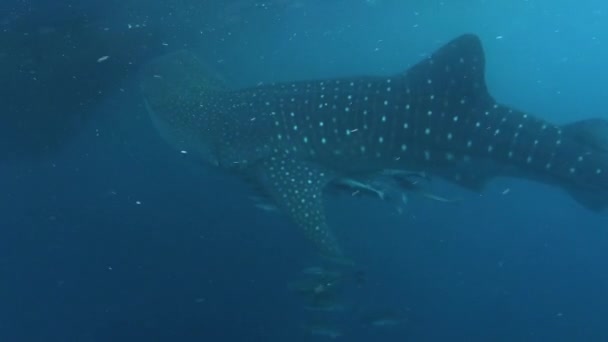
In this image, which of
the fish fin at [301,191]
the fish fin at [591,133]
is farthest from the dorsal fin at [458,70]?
the fish fin at [301,191]

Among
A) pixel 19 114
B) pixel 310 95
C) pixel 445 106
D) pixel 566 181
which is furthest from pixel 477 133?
pixel 19 114

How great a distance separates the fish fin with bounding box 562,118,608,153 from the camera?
19.1 feet

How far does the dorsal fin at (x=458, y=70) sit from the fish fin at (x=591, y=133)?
981mm

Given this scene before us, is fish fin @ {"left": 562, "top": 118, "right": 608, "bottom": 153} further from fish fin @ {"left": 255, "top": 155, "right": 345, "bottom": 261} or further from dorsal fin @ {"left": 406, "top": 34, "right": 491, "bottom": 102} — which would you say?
fish fin @ {"left": 255, "top": 155, "right": 345, "bottom": 261}

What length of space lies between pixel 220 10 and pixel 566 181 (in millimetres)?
12600

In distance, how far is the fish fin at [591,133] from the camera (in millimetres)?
5812

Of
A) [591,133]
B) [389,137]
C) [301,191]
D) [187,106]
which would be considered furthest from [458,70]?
[187,106]

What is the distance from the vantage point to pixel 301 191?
6.36 m

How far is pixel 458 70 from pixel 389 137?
1089 mm

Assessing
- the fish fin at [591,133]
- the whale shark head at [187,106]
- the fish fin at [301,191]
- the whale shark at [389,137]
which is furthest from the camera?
the whale shark head at [187,106]

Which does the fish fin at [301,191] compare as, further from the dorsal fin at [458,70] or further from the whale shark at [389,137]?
the dorsal fin at [458,70]

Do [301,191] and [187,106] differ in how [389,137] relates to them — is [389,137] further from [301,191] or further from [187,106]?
[187,106]

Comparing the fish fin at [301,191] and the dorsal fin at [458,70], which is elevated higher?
the dorsal fin at [458,70]

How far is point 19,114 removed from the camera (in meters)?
11.0
